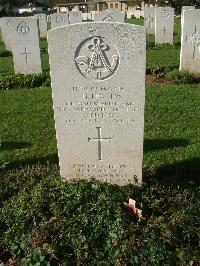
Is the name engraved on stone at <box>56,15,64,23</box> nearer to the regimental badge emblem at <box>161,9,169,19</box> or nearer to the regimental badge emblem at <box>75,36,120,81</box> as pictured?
the regimental badge emblem at <box>161,9,169,19</box>

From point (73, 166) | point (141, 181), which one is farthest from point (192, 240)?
point (73, 166)

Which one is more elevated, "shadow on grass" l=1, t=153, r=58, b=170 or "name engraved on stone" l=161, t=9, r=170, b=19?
"name engraved on stone" l=161, t=9, r=170, b=19

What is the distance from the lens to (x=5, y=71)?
535 inches

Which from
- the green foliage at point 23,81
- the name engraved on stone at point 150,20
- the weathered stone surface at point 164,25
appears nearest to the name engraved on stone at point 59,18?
the weathered stone surface at point 164,25

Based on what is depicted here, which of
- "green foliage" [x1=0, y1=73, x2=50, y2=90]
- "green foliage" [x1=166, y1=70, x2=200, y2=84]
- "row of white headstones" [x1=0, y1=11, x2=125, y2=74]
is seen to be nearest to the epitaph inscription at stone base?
"green foliage" [x1=166, y1=70, x2=200, y2=84]

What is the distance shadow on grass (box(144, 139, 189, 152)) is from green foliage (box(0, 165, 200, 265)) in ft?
A: 4.96

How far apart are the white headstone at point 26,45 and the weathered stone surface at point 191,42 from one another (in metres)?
4.18

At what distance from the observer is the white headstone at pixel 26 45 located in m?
11.8

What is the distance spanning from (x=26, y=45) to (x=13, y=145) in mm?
5894

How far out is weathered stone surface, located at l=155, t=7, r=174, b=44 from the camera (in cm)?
1789

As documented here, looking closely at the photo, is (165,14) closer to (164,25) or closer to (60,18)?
(164,25)

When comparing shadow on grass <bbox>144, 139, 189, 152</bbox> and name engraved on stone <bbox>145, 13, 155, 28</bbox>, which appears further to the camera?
name engraved on stone <bbox>145, 13, 155, 28</bbox>

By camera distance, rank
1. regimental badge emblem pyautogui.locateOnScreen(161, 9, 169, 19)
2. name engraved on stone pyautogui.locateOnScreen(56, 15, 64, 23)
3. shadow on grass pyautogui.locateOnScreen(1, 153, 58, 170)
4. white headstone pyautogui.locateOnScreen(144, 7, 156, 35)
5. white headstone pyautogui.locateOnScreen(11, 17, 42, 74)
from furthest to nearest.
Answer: white headstone pyautogui.locateOnScreen(144, 7, 156, 35) → name engraved on stone pyautogui.locateOnScreen(56, 15, 64, 23) → regimental badge emblem pyautogui.locateOnScreen(161, 9, 169, 19) → white headstone pyautogui.locateOnScreen(11, 17, 42, 74) → shadow on grass pyautogui.locateOnScreen(1, 153, 58, 170)

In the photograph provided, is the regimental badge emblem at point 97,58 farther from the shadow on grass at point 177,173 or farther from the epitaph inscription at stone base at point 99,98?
the shadow on grass at point 177,173
